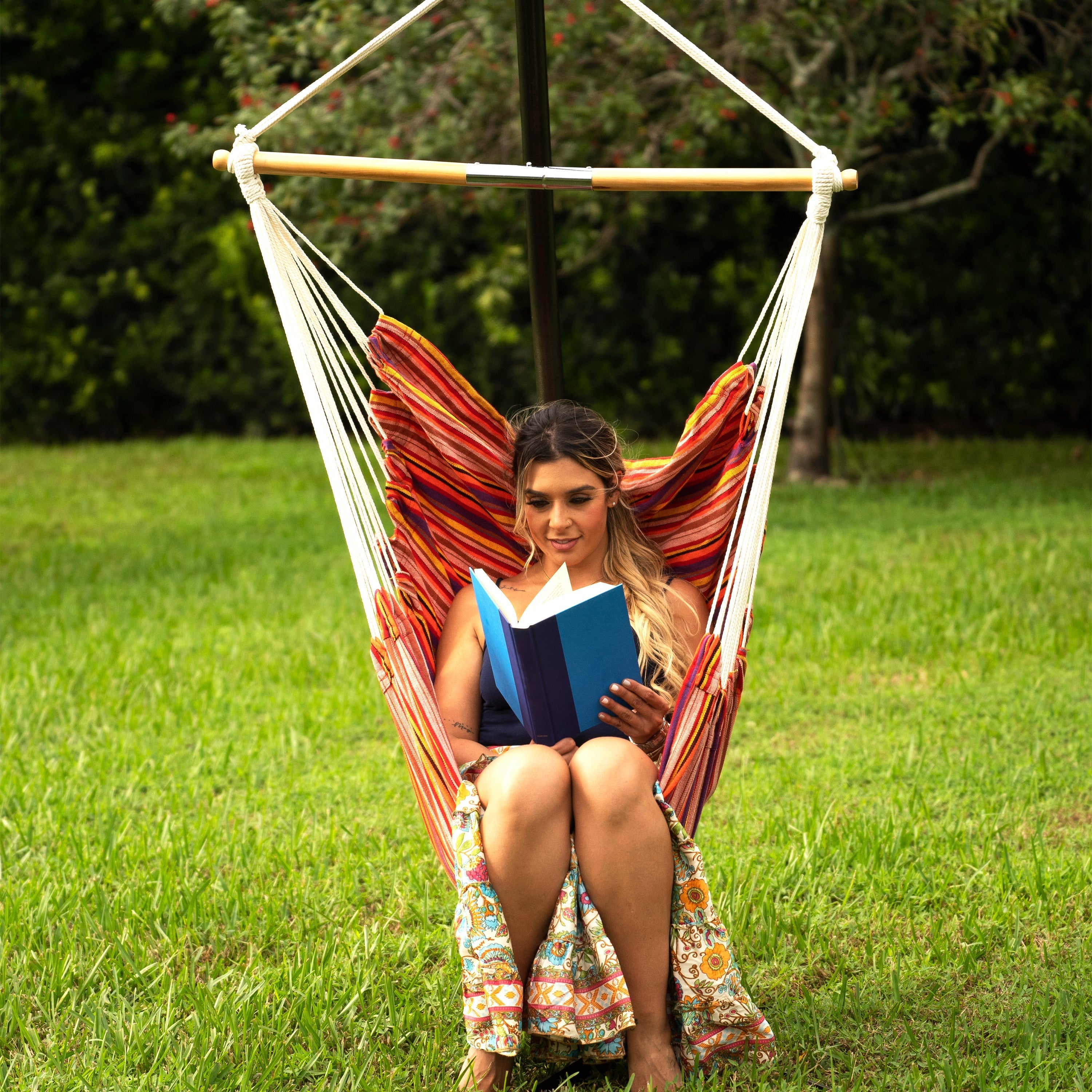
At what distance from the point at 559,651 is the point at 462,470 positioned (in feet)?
1.82

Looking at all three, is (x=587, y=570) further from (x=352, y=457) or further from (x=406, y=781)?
(x=406, y=781)

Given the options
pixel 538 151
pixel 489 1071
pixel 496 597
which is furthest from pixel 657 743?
pixel 538 151

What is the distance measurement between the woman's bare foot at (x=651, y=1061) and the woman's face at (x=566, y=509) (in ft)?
2.08

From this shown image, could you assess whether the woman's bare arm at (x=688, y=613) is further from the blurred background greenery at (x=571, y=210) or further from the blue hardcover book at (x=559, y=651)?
the blurred background greenery at (x=571, y=210)

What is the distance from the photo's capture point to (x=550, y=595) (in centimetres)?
167

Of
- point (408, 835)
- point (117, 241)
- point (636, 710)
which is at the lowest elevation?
point (408, 835)

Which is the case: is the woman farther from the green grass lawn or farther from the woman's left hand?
the green grass lawn

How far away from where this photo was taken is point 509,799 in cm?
152

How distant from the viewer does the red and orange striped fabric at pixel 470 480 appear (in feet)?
6.26

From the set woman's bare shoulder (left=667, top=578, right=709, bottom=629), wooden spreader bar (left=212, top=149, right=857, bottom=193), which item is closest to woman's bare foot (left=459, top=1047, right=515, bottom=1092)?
woman's bare shoulder (left=667, top=578, right=709, bottom=629)

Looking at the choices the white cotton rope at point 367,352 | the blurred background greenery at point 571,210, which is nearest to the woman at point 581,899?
the white cotton rope at point 367,352

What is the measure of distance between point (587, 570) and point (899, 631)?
78.2 inches

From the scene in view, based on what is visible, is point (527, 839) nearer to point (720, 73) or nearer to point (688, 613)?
point (688, 613)

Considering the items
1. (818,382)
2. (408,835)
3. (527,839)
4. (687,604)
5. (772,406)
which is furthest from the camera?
(818,382)
